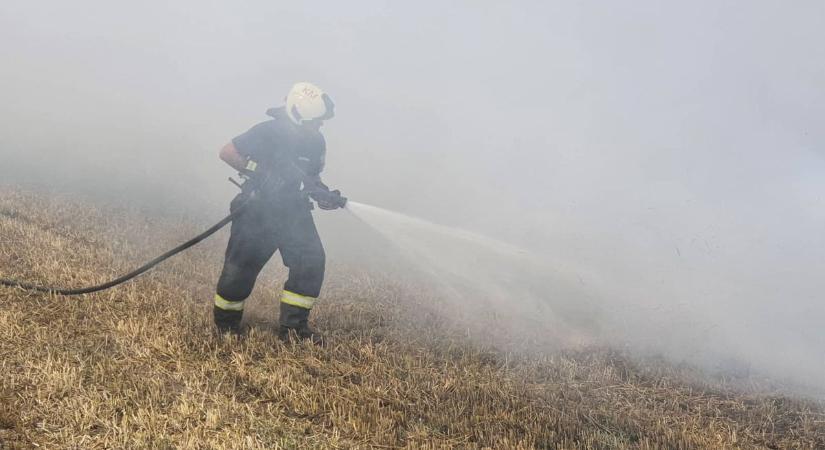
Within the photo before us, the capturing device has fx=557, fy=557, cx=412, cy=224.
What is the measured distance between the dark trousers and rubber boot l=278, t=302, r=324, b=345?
0.42ft

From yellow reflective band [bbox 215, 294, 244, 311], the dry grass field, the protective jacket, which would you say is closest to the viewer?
the dry grass field

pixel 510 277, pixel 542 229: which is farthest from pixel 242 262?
pixel 542 229

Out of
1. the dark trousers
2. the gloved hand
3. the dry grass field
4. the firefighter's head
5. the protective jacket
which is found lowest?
the dry grass field

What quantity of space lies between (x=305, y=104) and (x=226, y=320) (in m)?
1.62

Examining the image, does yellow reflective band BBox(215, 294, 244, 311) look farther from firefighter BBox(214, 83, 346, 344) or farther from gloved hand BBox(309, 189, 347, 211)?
gloved hand BBox(309, 189, 347, 211)

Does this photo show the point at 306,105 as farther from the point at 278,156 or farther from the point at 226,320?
the point at 226,320

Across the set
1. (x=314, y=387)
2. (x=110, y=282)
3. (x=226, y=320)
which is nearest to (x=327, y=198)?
(x=226, y=320)

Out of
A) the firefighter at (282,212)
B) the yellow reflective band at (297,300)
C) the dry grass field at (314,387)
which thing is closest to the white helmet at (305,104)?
the firefighter at (282,212)

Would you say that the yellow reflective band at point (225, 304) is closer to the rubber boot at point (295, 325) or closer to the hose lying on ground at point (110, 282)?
the rubber boot at point (295, 325)

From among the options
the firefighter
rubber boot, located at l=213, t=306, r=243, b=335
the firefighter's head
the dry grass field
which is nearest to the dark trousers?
the firefighter

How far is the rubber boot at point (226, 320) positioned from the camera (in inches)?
153

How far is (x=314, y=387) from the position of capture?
315 centimetres

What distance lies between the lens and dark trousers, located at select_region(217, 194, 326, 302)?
3.87m

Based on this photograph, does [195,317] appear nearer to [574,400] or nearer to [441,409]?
[441,409]
